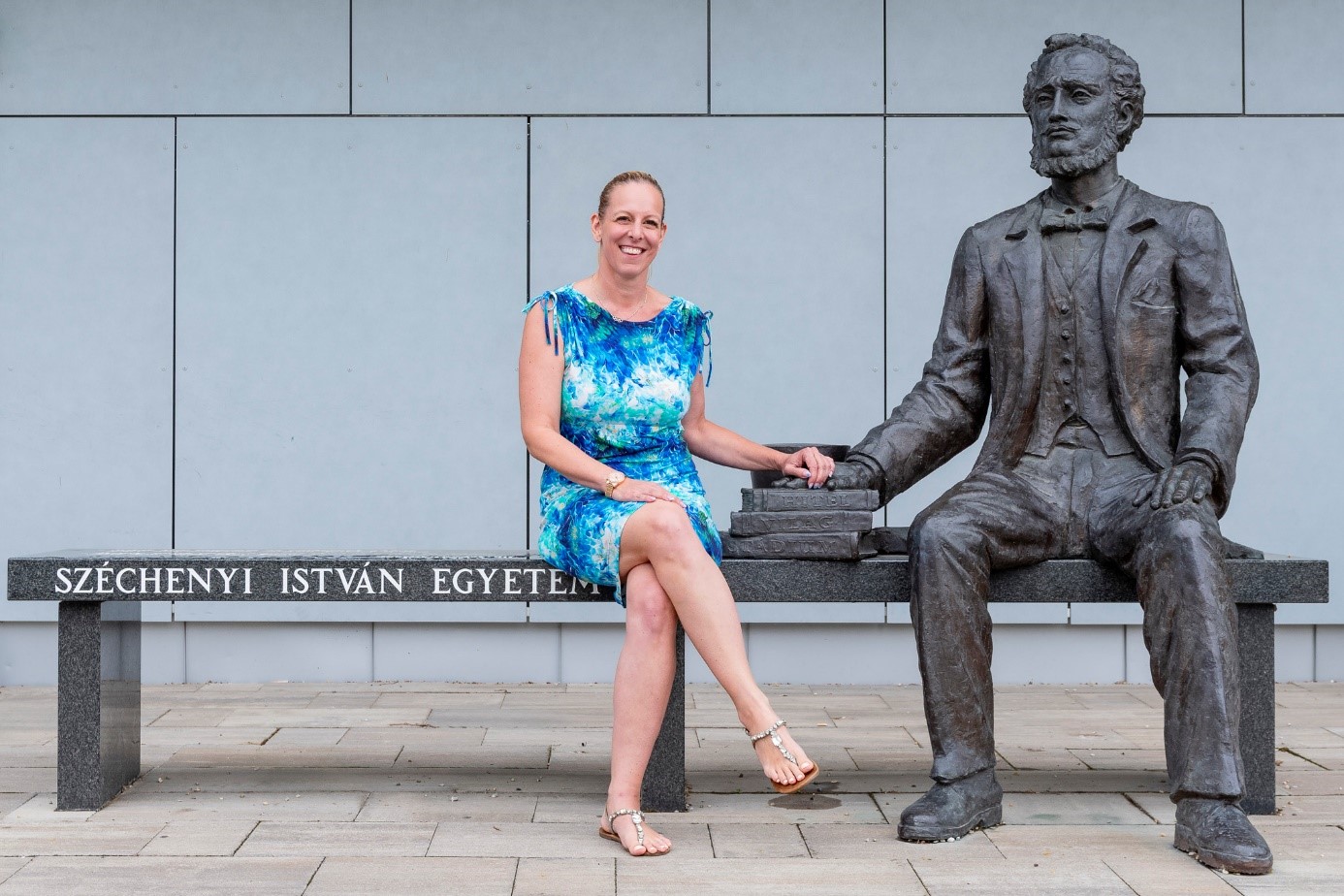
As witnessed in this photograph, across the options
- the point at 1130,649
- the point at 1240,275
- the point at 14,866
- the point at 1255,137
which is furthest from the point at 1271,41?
the point at 14,866

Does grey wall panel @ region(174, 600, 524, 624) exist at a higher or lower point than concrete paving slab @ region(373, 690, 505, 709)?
higher

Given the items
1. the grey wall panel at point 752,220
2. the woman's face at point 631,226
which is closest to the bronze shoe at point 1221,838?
the woman's face at point 631,226

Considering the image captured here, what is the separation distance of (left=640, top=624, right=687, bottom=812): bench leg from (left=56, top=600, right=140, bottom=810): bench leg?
62.9 inches

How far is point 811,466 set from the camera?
4.76 meters

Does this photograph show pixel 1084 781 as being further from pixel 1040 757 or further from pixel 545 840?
pixel 545 840

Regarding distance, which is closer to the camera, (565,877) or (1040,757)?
(565,877)

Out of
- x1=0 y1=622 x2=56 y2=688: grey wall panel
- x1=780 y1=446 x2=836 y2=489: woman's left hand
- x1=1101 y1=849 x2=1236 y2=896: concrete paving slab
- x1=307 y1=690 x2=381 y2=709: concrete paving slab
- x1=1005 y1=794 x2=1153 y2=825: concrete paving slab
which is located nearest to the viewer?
x1=1101 y1=849 x2=1236 y2=896: concrete paving slab

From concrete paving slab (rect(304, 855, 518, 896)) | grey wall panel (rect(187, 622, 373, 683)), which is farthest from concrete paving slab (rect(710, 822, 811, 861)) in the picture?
grey wall panel (rect(187, 622, 373, 683))

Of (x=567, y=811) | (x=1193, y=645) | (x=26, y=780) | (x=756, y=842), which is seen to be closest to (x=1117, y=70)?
(x=1193, y=645)

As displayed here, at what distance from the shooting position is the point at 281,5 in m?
7.70

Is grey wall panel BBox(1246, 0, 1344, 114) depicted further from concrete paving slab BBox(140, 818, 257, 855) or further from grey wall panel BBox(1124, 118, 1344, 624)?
concrete paving slab BBox(140, 818, 257, 855)

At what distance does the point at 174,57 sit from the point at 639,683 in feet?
15.8

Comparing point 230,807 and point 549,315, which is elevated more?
point 549,315

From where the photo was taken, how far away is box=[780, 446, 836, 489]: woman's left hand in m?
4.75
